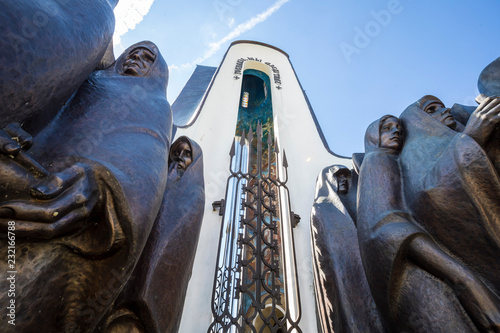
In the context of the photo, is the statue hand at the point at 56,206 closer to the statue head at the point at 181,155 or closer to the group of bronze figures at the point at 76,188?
the group of bronze figures at the point at 76,188

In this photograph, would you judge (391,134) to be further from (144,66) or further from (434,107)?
(144,66)

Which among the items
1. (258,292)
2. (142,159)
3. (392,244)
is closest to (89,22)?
(142,159)

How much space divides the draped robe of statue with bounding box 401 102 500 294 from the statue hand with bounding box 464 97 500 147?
4 centimetres

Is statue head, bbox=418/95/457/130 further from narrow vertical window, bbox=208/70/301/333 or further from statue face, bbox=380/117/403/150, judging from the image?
narrow vertical window, bbox=208/70/301/333

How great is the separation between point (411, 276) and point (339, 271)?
466 millimetres

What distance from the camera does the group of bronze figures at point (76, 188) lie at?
61 centimetres

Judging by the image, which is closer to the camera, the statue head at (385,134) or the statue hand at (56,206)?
the statue hand at (56,206)

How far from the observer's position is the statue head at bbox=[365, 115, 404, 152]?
1.43m

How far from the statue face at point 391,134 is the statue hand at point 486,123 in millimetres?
401

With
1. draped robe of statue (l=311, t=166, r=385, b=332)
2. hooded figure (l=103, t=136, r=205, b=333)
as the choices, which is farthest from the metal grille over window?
hooded figure (l=103, t=136, r=205, b=333)

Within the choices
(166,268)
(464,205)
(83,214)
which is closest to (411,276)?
(464,205)

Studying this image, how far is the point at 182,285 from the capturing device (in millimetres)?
1041

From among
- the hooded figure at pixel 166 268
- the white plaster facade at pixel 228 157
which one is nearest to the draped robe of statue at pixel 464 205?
the hooded figure at pixel 166 268

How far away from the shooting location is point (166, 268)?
966mm
